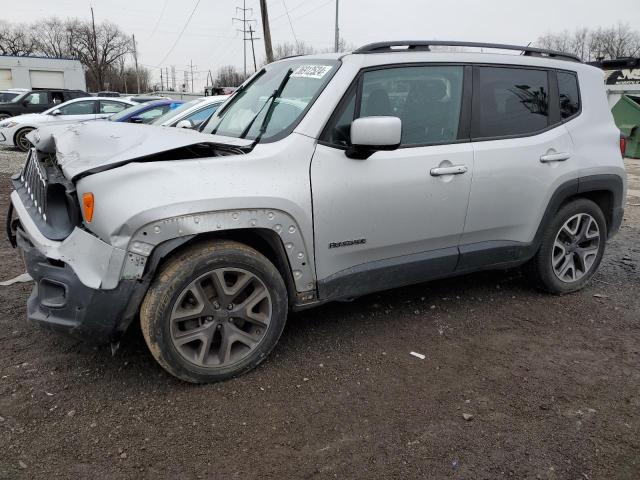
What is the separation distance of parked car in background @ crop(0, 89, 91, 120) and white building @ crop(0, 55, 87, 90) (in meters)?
30.3

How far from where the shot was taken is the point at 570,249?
427 cm

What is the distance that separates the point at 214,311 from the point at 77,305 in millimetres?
680

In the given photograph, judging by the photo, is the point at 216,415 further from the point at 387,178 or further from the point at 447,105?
the point at 447,105

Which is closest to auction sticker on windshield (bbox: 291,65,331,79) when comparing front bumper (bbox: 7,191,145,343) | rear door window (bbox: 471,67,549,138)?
rear door window (bbox: 471,67,549,138)

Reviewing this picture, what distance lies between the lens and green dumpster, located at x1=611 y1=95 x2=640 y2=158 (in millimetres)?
13906

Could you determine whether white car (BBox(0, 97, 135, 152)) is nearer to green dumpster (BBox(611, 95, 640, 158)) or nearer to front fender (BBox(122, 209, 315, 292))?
front fender (BBox(122, 209, 315, 292))

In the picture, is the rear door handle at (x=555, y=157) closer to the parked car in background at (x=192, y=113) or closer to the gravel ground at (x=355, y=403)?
the gravel ground at (x=355, y=403)

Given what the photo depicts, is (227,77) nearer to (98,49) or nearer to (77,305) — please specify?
(98,49)

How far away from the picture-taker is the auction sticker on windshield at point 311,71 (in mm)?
3295

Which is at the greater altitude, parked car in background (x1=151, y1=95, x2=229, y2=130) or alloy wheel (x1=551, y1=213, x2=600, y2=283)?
parked car in background (x1=151, y1=95, x2=229, y2=130)

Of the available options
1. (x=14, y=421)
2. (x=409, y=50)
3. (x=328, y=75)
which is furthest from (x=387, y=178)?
(x=14, y=421)

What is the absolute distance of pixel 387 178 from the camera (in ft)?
10.4

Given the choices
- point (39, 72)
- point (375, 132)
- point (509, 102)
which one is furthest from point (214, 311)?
point (39, 72)

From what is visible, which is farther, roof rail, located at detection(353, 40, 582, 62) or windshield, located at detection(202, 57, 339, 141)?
roof rail, located at detection(353, 40, 582, 62)
